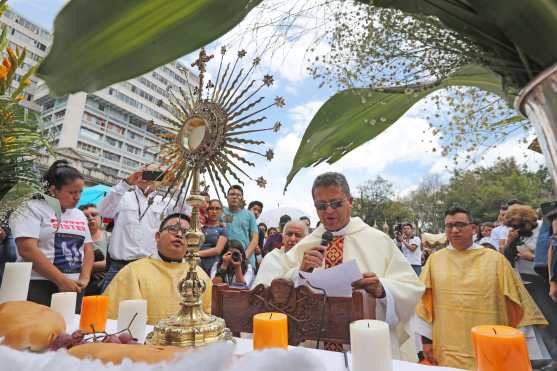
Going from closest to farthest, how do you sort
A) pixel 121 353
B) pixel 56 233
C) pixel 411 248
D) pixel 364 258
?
pixel 121 353 < pixel 364 258 < pixel 56 233 < pixel 411 248

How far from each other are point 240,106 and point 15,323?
35.6 inches

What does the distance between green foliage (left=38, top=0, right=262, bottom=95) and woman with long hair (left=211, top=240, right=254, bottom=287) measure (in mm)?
3675

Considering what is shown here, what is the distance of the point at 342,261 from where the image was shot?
8.52 ft

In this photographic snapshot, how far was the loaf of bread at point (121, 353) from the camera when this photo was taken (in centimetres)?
39

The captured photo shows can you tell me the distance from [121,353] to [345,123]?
0.52 meters

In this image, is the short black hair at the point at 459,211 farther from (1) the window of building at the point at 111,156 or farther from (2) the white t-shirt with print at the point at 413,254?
(1) the window of building at the point at 111,156

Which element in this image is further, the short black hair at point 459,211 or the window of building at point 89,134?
the window of building at point 89,134

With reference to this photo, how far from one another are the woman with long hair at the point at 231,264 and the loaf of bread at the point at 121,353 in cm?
356

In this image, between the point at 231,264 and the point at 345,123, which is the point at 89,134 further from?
the point at 345,123

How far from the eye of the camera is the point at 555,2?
1.20 ft

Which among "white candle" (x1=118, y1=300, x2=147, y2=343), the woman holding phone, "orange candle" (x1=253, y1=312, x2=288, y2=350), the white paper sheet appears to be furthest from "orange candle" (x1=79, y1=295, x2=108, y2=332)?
the woman holding phone

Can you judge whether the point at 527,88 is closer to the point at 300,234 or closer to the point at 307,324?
the point at 307,324

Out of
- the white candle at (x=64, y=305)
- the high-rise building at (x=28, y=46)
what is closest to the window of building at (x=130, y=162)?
the high-rise building at (x=28, y=46)

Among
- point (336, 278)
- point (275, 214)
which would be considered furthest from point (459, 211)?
point (275, 214)
